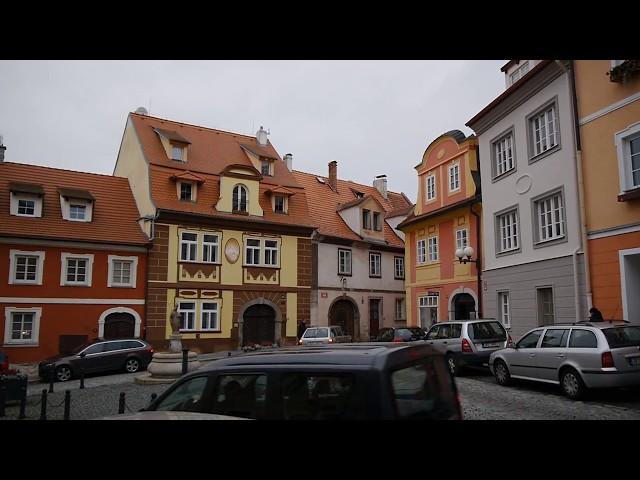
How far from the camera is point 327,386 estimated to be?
332cm

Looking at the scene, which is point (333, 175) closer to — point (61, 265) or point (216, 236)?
point (216, 236)

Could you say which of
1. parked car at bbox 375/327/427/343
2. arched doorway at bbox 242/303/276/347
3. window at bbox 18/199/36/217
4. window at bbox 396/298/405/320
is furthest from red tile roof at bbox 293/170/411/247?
window at bbox 18/199/36/217

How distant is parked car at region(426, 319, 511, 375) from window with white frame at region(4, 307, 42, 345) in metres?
16.9

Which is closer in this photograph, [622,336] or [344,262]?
[622,336]

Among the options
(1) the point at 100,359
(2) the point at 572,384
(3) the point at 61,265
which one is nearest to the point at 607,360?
(2) the point at 572,384

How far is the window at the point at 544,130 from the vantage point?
16.3 meters

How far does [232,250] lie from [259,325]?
4337mm

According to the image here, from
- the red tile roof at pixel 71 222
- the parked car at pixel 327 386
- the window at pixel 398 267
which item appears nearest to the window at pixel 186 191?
the red tile roof at pixel 71 222

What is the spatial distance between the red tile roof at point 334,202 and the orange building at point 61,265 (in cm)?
1170

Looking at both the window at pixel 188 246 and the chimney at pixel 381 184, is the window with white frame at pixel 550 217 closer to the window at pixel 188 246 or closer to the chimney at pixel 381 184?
the window at pixel 188 246

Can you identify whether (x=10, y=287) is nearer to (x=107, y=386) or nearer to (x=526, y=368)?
(x=107, y=386)
